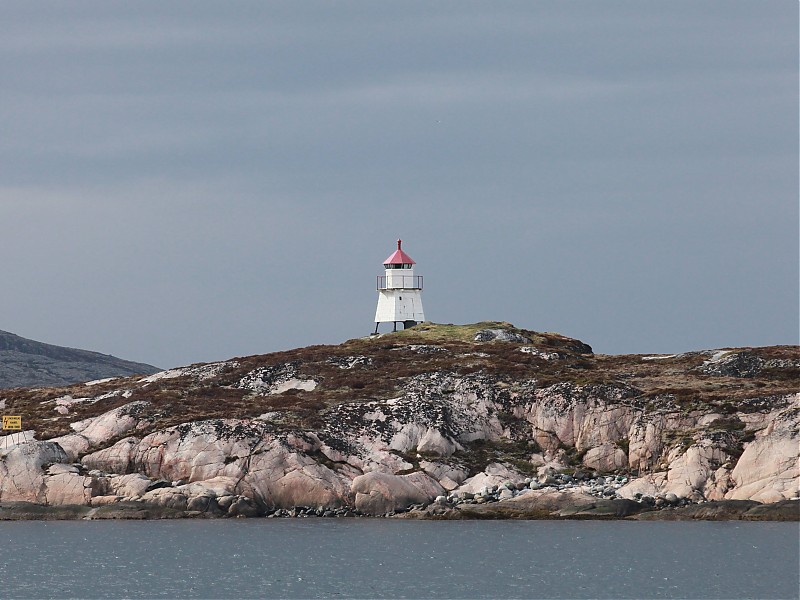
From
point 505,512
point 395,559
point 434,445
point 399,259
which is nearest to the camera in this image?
point 395,559

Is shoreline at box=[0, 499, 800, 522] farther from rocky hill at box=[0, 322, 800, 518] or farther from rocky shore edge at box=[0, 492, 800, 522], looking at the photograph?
rocky hill at box=[0, 322, 800, 518]

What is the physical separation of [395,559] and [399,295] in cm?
5457

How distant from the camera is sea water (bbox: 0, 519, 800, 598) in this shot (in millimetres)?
50062

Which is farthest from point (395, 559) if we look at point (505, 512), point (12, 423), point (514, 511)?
point (12, 423)

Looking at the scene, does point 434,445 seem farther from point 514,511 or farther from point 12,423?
point 12,423

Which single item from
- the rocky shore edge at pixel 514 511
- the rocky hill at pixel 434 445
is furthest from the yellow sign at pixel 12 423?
the rocky shore edge at pixel 514 511

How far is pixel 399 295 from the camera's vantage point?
111m

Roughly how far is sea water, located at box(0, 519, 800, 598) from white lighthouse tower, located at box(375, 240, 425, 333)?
134ft

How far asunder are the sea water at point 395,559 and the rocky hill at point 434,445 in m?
2.05

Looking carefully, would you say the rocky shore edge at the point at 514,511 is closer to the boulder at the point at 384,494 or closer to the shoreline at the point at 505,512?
the shoreline at the point at 505,512

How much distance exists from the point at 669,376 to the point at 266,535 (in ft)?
115

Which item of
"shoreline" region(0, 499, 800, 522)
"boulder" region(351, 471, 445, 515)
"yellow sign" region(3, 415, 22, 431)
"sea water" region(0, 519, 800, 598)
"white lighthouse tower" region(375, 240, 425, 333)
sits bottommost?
"sea water" region(0, 519, 800, 598)

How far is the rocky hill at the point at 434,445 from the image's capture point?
237 ft

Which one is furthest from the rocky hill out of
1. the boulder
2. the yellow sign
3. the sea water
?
the sea water
